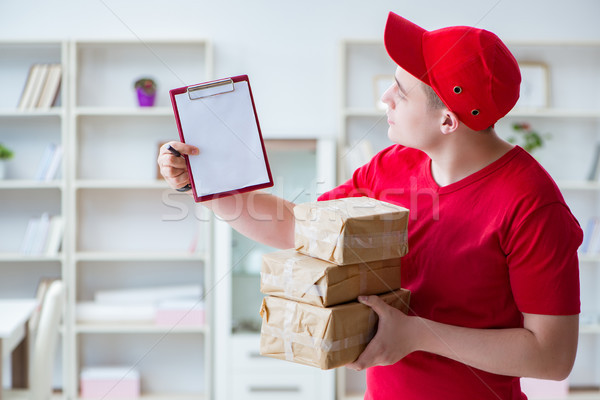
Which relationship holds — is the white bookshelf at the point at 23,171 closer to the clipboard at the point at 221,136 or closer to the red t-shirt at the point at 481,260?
the clipboard at the point at 221,136

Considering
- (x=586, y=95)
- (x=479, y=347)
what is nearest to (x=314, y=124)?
(x=586, y=95)

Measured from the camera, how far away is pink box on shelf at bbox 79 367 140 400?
298cm

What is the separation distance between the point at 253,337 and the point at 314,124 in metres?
1.22

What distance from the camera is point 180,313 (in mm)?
2939

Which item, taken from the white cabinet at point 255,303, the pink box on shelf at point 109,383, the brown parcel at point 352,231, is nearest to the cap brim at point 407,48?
the brown parcel at point 352,231

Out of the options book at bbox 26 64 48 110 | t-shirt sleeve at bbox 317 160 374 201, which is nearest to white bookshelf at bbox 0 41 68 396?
book at bbox 26 64 48 110

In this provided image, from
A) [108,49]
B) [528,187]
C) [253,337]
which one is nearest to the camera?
[528,187]

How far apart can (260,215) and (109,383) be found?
7.32ft

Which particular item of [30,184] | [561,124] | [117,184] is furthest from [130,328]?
[561,124]

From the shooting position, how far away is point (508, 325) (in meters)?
1.00

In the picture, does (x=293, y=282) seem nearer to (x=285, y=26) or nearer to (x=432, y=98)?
(x=432, y=98)

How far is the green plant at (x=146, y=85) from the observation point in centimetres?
295

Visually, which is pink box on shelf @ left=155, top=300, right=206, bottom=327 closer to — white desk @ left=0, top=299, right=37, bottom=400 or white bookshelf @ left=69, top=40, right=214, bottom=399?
white bookshelf @ left=69, top=40, right=214, bottom=399

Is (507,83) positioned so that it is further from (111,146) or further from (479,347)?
(111,146)
